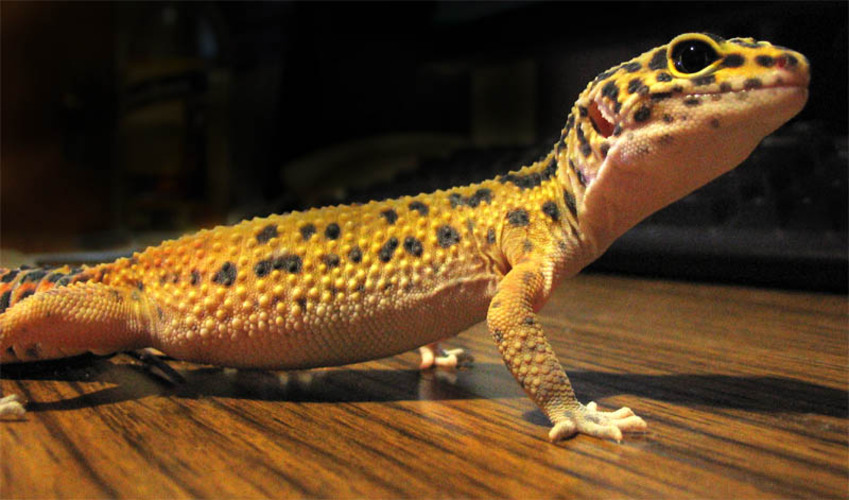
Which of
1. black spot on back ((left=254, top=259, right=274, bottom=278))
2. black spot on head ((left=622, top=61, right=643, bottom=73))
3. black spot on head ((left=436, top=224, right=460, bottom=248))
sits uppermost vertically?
black spot on head ((left=622, top=61, right=643, bottom=73))

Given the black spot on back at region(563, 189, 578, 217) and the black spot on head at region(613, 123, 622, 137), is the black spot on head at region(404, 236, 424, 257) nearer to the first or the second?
the black spot on back at region(563, 189, 578, 217)

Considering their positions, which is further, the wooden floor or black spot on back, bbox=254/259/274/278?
black spot on back, bbox=254/259/274/278

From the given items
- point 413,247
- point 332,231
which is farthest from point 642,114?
point 332,231

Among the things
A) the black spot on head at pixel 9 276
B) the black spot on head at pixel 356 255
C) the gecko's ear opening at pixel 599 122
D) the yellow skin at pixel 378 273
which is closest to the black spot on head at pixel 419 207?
the yellow skin at pixel 378 273

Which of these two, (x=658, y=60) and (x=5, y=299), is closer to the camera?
(x=658, y=60)

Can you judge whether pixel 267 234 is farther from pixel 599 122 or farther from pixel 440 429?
pixel 599 122

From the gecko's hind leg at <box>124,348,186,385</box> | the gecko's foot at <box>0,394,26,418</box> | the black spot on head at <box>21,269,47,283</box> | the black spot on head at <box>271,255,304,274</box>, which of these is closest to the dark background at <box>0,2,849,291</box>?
the black spot on head at <box>271,255,304,274</box>
